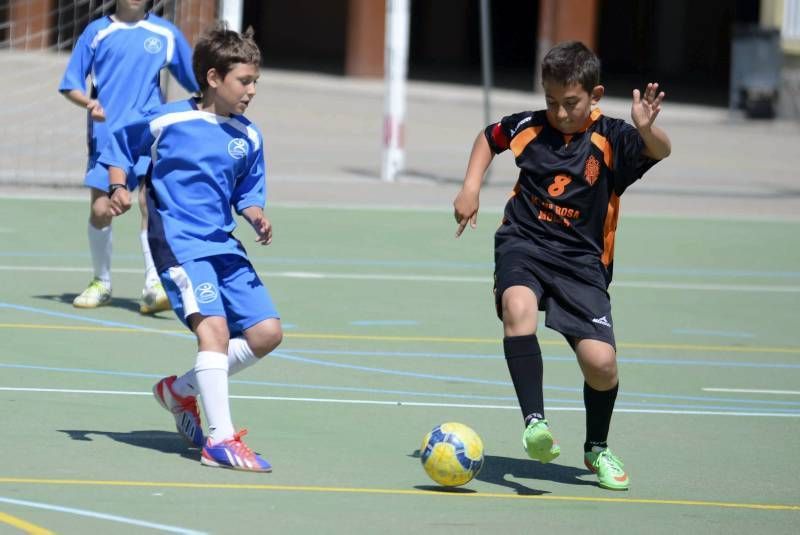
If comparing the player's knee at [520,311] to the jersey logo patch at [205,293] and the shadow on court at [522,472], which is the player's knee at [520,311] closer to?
the shadow on court at [522,472]

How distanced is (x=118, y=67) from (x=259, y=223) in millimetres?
4098

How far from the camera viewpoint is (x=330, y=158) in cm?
2052

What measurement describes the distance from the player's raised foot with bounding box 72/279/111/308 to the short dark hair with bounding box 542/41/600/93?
4715mm

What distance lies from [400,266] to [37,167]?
621 cm

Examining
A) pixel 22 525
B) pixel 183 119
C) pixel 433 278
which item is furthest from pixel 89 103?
pixel 22 525

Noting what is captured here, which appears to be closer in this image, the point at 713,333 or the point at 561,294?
the point at 561,294

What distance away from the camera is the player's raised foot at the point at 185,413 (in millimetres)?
6855

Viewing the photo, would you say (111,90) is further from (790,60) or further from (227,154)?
(790,60)

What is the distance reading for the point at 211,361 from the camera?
6.51 metres

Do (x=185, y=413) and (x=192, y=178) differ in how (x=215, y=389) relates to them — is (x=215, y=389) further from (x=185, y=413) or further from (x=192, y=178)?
(x=192, y=178)

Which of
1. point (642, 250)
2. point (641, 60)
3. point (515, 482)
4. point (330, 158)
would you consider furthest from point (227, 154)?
point (641, 60)

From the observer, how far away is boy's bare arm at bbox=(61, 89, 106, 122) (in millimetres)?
10180

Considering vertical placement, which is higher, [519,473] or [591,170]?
[591,170]

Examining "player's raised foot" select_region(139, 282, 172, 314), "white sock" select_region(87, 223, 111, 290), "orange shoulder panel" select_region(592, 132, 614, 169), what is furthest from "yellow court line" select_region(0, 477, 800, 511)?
"white sock" select_region(87, 223, 111, 290)
